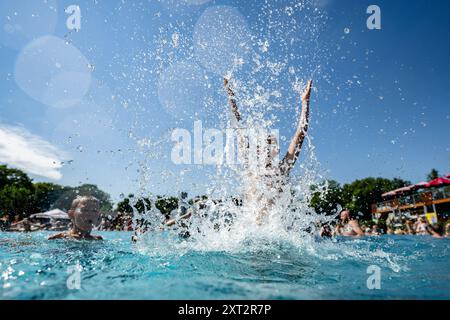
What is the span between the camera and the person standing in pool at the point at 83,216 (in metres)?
6.86

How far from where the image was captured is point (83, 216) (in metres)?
7.07

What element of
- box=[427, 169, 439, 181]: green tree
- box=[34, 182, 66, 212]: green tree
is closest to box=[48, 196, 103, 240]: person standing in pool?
box=[34, 182, 66, 212]: green tree

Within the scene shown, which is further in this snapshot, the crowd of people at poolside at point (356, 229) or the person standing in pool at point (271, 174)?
the crowd of people at poolside at point (356, 229)

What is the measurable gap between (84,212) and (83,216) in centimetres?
14

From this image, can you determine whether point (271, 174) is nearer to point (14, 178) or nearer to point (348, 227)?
point (348, 227)

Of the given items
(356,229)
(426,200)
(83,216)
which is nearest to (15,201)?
(83,216)

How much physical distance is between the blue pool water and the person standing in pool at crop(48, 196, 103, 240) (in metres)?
1.55

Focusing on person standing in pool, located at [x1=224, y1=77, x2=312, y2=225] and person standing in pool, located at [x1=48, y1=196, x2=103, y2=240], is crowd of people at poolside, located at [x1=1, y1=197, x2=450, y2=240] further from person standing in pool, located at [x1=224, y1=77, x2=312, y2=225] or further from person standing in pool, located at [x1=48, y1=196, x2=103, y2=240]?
person standing in pool, located at [x1=224, y1=77, x2=312, y2=225]

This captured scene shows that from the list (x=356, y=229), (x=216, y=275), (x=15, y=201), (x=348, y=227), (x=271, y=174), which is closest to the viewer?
(x=216, y=275)

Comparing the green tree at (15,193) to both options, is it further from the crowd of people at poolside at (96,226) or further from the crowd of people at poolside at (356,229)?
the crowd of people at poolside at (356,229)

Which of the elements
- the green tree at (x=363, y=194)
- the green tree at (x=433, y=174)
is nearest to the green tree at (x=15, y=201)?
the green tree at (x=363, y=194)

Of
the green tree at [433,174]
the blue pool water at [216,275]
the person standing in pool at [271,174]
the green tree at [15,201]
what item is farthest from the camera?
the green tree at [433,174]

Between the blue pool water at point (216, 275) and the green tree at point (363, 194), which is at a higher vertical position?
the green tree at point (363, 194)
